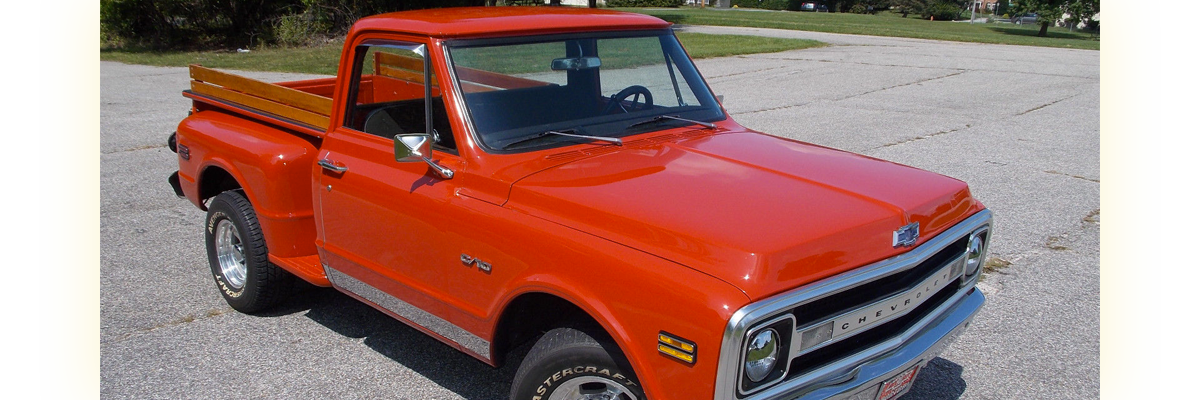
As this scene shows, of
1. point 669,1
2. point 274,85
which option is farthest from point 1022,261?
point 669,1

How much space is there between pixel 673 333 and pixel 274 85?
10.8ft

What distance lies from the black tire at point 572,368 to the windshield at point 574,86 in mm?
908

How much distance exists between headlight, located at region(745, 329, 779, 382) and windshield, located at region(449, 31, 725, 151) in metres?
1.39

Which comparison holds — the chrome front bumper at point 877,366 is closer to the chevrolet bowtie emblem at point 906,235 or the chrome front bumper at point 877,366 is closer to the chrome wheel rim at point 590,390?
the chevrolet bowtie emblem at point 906,235

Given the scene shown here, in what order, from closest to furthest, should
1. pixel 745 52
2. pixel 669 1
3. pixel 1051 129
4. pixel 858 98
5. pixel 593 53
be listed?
pixel 593 53 → pixel 1051 129 → pixel 858 98 → pixel 745 52 → pixel 669 1

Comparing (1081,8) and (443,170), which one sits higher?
(1081,8)

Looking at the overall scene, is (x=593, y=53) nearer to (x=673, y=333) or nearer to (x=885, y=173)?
(x=885, y=173)

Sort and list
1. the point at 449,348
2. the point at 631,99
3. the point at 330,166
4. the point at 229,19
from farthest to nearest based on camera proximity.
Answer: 1. the point at 229,19
2. the point at 449,348
3. the point at 631,99
4. the point at 330,166

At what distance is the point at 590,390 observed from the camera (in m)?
3.08

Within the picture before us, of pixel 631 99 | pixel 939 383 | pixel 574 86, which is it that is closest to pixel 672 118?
pixel 631 99

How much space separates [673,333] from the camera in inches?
105

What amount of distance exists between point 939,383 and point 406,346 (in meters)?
2.73

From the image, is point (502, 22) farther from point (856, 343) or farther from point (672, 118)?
point (856, 343)

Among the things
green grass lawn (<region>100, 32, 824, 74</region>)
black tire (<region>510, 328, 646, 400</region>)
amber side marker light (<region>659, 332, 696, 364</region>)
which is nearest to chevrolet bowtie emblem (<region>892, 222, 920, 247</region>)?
amber side marker light (<region>659, 332, 696, 364</region>)
